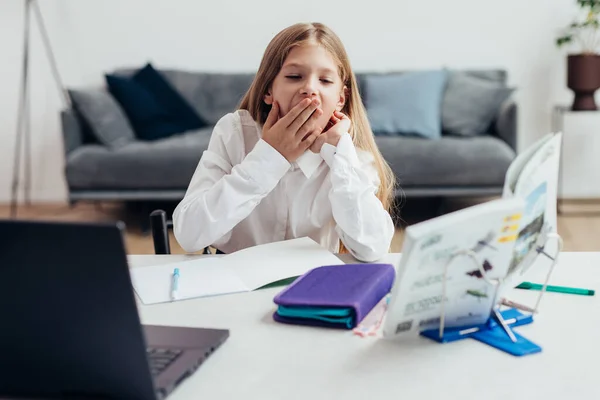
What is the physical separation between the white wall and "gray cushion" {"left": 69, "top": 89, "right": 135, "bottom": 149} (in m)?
0.59

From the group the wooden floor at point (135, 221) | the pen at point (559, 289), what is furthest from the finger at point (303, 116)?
the wooden floor at point (135, 221)

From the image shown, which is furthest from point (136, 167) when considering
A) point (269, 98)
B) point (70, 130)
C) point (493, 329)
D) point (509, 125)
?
point (493, 329)

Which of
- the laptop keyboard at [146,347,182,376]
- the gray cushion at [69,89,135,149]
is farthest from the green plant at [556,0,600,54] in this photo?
the laptop keyboard at [146,347,182,376]

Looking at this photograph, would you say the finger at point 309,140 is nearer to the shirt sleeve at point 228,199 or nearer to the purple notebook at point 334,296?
the shirt sleeve at point 228,199

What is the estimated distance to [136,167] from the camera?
3.69 metres

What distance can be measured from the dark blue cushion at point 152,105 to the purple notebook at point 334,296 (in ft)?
9.87

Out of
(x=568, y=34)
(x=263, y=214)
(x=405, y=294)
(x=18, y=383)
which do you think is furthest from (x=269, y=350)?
(x=568, y=34)

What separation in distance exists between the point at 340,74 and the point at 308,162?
0.22 meters

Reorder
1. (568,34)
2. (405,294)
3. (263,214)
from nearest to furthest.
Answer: (405,294) < (263,214) < (568,34)

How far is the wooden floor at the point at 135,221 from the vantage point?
3338mm

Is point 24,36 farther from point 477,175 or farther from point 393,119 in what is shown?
point 477,175

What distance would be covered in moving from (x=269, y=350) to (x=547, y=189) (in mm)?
437

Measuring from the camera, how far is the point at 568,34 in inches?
165

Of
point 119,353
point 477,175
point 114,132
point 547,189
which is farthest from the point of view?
point 114,132
